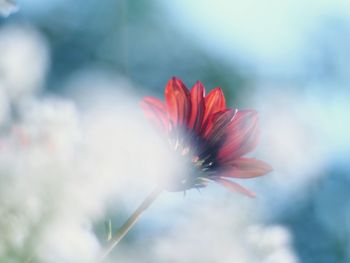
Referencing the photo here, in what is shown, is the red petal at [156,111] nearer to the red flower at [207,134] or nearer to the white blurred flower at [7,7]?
the red flower at [207,134]

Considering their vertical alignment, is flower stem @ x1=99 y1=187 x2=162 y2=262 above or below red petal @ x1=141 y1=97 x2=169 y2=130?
below

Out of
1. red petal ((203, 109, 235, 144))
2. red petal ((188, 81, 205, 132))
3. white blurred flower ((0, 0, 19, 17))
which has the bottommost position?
white blurred flower ((0, 0, 19, 17))

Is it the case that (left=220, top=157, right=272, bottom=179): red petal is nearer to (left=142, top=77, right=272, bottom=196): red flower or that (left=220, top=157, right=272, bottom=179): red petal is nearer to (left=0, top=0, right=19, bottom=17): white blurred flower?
(left=142, top=77, right=272, bottom=196): red flower

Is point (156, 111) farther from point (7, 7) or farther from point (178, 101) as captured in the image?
point (7, 7)

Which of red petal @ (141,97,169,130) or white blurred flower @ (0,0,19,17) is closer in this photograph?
white blurred flower @ (0,0,19,17)

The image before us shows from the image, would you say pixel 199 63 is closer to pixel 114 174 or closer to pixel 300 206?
pixel 300 206

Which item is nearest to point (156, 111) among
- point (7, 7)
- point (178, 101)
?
point (178, 101)

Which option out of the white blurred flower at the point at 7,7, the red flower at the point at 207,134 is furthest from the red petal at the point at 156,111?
the white blurred flower at the point at 7,7

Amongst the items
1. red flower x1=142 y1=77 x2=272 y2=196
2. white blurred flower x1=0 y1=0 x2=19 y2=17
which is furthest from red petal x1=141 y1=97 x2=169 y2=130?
white blurred flower x1=0 y1=0 x2=19 y2=17
